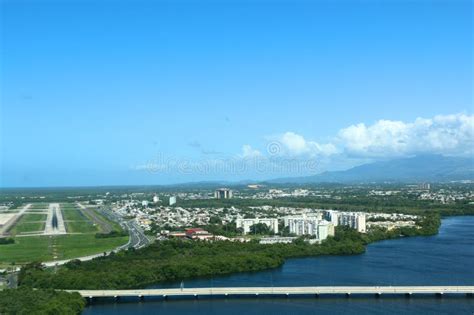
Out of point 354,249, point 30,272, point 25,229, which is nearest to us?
point 30,272

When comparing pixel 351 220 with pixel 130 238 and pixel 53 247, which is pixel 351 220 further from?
pixel 53 247

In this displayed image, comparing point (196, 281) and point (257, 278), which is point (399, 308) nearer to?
point (257, 278)

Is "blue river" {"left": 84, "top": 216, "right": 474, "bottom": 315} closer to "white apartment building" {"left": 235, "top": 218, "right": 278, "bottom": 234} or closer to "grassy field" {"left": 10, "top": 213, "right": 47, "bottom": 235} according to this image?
"white apartment building" {"left": 235, "top": 218, "right": 278, "bottom": 234}

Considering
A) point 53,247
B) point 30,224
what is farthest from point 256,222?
point 30,224

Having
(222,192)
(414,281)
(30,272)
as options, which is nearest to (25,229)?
(30,272)

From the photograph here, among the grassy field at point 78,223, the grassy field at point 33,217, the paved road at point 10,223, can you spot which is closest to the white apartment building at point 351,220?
the grassy field at point 78,223

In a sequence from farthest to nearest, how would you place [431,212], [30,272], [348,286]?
[431,212] < [30,272] < [348,286]

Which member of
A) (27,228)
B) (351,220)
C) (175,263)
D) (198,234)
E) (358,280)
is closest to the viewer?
(358,280)
